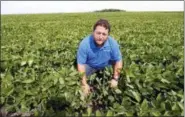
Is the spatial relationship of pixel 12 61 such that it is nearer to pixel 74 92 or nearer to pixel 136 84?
pixel 74 92

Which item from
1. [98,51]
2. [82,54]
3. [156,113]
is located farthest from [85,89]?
[156,113]

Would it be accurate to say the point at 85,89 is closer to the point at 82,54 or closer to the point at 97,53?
the point at 82,54

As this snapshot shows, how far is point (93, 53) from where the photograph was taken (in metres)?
5.20

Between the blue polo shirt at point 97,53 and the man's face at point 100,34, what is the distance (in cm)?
19

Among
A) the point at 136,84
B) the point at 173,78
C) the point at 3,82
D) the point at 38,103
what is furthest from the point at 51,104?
the point at 173,78

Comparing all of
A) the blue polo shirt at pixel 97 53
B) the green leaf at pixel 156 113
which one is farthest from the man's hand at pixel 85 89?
the green leaf at pixel 156 113

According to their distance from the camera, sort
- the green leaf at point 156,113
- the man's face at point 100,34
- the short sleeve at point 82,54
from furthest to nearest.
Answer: the short sleeve at point 82,54 → the man's face at point 100,34 → the green leaf at point 156,113

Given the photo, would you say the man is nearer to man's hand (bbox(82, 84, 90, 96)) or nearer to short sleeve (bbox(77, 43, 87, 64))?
short sleeve (bbox(77, 43, 87, 64))

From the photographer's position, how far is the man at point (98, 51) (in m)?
4.85

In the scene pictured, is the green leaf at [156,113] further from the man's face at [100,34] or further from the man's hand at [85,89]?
the man's face at [100,34]

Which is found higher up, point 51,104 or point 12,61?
point 12,61

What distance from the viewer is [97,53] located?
5230 mm

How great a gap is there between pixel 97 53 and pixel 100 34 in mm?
451

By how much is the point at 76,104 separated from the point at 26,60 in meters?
1.02
